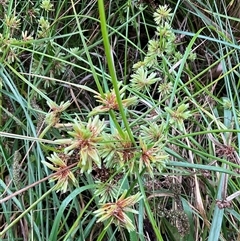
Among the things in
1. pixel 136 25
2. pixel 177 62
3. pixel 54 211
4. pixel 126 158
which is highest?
pixel 136 25

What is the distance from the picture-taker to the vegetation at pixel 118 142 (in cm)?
42

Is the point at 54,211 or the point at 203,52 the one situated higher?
the point at 203,52

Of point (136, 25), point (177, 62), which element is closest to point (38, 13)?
point (136, 25)

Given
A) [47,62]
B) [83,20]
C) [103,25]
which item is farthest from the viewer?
[83,20]

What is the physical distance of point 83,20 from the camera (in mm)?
924

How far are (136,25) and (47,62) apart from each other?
213mm

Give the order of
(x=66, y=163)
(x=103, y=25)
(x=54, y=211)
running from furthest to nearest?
(x=54, y=211)
(x=66, y=163)
(x=103, y=25)

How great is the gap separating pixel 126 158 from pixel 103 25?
0.49 ft

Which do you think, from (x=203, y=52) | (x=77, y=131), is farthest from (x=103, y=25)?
(x=203, y=52)

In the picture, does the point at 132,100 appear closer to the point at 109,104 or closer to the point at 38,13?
the point at 109,104

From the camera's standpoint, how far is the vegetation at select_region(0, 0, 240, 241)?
1.36 ft

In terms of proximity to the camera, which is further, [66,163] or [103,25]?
[66,163]

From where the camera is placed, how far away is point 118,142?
1.36 ft

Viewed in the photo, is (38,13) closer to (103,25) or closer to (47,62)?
(47,62)
